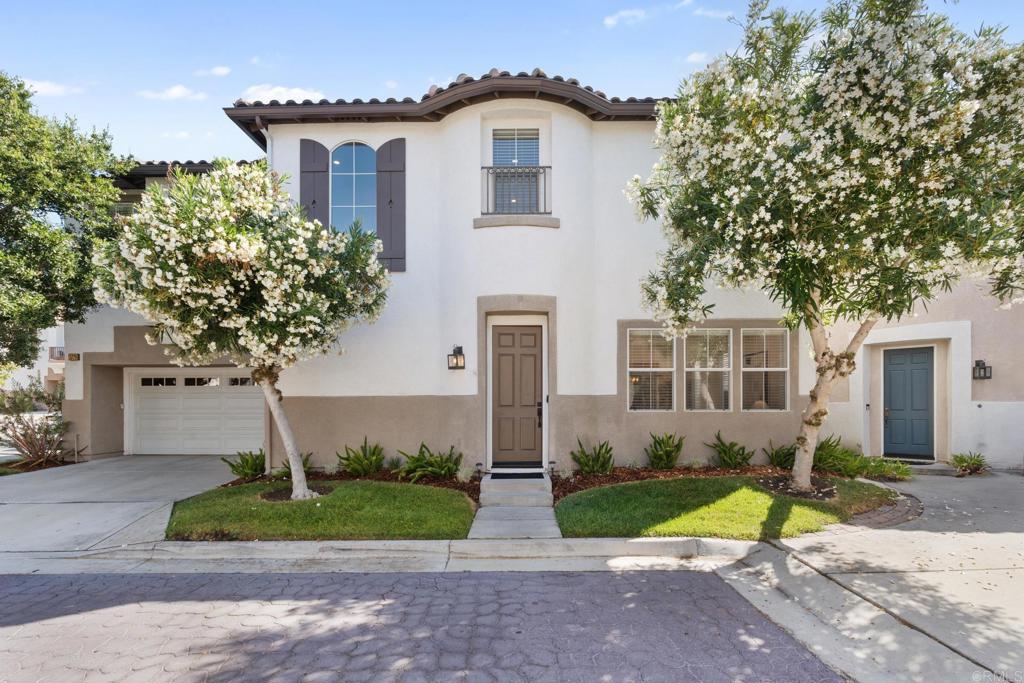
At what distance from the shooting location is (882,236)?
524cm

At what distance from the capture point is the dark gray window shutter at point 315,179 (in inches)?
341

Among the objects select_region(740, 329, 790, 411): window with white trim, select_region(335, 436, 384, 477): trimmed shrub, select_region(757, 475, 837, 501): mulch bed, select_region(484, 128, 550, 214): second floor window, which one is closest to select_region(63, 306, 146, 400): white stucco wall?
select_region(335, 436, 384, 477): trimmed shrub

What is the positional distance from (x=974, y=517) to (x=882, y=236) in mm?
3998

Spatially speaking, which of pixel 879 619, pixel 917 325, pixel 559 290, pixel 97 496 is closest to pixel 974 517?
pixel 879 619

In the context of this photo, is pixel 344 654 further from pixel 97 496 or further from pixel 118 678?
Answer: pixel 97 496

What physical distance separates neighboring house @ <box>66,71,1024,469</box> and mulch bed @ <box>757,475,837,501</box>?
1.34m

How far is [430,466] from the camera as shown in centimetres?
795

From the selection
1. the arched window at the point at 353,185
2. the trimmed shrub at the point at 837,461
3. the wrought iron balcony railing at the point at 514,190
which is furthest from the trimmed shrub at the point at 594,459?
the arched window at the point at 353,185

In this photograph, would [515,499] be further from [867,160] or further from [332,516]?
[867,160]

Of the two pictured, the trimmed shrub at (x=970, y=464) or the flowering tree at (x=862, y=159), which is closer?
the flowering tree at (x=862, y=159)

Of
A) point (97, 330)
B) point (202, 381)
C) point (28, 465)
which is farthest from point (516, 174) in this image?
point (28, 465)

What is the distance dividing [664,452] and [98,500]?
8.84 meters

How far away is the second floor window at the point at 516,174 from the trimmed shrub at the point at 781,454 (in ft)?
18.6

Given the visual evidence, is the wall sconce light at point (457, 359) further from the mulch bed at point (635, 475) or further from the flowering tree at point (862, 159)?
the flowering tree at point (862, 159)
